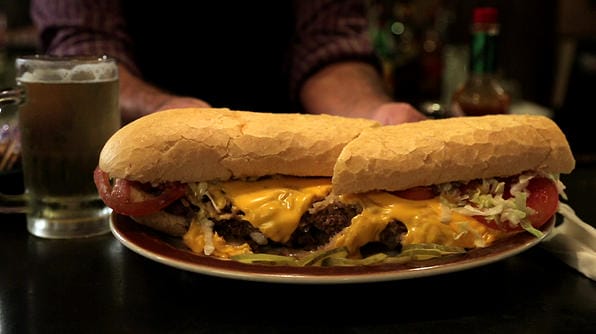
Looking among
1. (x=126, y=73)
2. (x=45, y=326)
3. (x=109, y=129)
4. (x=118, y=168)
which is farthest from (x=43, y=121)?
(x=126, y=73)

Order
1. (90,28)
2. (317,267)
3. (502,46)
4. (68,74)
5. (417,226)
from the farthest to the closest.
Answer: (502,46) < (90,28) < (68,74) < (417,226) < (317,267)

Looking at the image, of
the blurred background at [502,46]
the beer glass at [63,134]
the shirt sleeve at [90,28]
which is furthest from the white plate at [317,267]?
the blurred background at [502,46]

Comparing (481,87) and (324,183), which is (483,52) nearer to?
(481,87)

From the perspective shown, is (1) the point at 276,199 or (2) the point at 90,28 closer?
(1) the point at 276,199

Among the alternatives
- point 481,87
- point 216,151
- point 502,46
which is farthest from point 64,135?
point 502,46

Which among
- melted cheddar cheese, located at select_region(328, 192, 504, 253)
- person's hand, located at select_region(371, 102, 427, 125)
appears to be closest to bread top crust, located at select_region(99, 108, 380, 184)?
melted cheddar cheese, located at select_region(328, 192, 504, 253)

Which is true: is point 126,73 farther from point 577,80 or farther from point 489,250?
point 577,80
